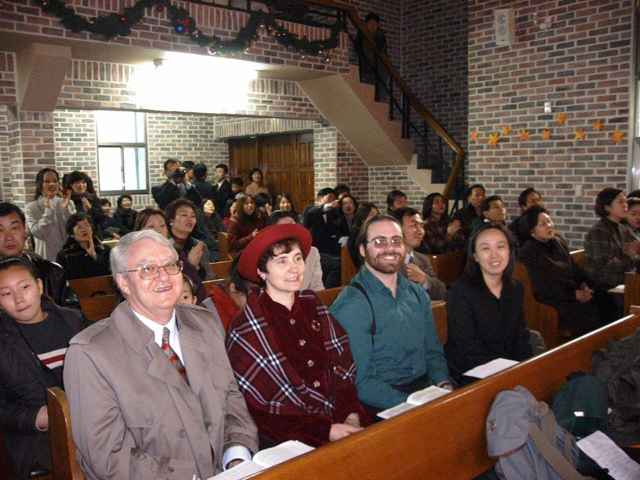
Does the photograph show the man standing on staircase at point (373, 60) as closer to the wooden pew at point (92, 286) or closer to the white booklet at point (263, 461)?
the wooden pew at point (92, 286)

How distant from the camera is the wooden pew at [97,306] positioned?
4117 millimetres

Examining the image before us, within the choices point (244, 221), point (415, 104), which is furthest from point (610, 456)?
point (415, 104)

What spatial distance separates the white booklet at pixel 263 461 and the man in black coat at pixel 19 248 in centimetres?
261

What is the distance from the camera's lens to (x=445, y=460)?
91.9 inches

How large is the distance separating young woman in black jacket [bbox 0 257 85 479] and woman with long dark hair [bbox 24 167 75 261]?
4.14 meters

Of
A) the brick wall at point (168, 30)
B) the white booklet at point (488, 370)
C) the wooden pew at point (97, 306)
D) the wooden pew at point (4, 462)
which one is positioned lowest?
the wooden pew at point (4, 462)

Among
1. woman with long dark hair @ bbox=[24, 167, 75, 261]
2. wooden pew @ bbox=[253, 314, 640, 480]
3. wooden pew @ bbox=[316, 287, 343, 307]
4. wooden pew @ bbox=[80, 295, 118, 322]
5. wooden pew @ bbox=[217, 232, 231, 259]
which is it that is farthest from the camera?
wooden pew @ bbox=[217, 232, 231, 259]

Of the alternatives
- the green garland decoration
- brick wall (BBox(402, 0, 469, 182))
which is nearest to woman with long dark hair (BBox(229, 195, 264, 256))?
the green garland decoration

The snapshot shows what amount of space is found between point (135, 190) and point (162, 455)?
11.3 m

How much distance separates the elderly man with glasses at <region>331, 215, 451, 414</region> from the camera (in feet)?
9.89

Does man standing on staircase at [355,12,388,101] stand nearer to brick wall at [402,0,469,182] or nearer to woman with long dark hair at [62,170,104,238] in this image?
brick wall at [402,0,469,182]

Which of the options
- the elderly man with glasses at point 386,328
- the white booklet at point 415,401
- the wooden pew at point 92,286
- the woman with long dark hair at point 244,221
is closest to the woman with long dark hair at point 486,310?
the elderly man with glasses at point 386,328

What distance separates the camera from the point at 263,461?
81.0 inches

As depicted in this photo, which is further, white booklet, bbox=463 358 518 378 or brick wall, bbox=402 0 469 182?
brick wall, bbox=402 0 469 182
